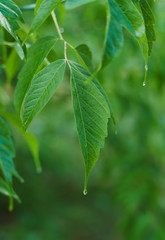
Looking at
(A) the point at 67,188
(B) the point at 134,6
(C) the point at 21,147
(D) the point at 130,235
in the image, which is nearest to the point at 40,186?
(A) the point at 67,188

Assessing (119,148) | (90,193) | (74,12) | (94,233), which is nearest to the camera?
(74,12)

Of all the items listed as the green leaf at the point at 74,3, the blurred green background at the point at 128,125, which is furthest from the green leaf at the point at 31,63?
the blurred green background at the point at 128,125

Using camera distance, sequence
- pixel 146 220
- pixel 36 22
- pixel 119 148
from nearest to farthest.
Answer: pixel 36 22 < pixel 146 220 < pixel 119 148

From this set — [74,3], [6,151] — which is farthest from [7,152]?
[74,3]

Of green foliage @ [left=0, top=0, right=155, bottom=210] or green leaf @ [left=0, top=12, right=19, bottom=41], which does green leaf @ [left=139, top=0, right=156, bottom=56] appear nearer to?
green foliage @ [left=0, top=0, right=155, bottom=210]

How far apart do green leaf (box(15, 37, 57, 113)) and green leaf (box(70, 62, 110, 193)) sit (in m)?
0.05

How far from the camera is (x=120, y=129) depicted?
3.21 metres

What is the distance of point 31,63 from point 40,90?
0.05m

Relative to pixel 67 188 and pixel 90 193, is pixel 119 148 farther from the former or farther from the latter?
pixel 67 188

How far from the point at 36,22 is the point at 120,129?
274 cm

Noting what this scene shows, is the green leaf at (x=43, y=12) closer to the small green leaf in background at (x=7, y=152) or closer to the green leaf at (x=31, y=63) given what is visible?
the green leaf at (x=31, y=63)

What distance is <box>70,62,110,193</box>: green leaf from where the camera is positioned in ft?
1.82

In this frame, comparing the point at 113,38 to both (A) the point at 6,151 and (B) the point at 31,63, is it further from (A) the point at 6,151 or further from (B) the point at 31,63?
(A) the point at 6,151

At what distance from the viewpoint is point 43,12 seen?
0.50m
